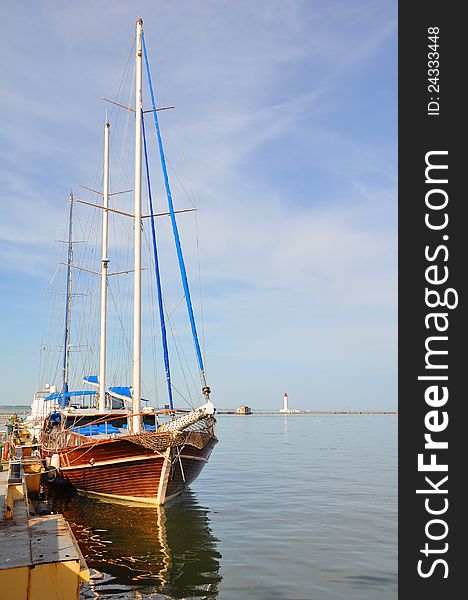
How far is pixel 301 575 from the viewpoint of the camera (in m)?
11.8

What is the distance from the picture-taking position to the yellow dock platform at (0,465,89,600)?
616 cm

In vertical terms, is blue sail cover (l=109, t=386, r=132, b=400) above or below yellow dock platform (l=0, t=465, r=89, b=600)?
above

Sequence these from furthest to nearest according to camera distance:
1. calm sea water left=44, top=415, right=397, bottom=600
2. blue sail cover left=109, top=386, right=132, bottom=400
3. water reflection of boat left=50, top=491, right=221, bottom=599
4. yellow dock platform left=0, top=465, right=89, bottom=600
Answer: blue sail cover left=109, top=386, right=132, bottom=400
calm sea water left=44, top=415, right=397, bottom=600
water reflection of boat left=50, top=491, right=221, bottom=599
yellow dock platform left=0, top=465, right=89, bottom=600

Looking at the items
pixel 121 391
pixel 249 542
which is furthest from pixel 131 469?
pixel 121 391

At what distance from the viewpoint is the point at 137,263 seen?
2066 centimetres

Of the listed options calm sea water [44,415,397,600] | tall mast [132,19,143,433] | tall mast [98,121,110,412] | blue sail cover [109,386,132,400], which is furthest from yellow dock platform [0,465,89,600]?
blue sail cover [109,386,132,400]

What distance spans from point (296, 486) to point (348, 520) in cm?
778

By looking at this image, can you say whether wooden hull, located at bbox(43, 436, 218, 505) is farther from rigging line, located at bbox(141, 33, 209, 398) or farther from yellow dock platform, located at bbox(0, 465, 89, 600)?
yellow dock platform, located at bbox(0, 465, 89, 600)

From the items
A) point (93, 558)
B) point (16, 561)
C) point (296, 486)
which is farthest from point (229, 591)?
point (296, 486)

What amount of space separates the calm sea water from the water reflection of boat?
0.02 metres

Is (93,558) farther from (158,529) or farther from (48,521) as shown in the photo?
(48,521)

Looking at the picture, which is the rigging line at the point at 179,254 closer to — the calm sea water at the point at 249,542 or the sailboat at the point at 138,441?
the sailboat at the point at 138,441

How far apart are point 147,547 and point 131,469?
4.39m

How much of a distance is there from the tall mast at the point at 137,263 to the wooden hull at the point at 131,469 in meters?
1.24
